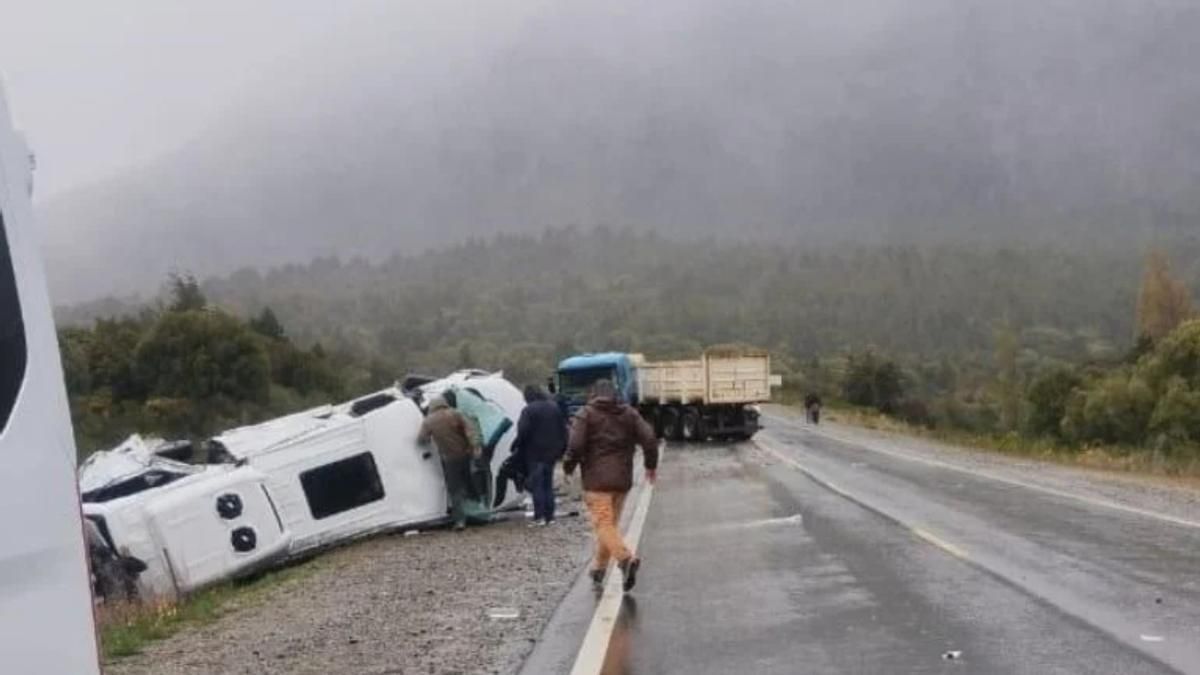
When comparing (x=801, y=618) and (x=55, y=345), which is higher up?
(x=55, y=345)

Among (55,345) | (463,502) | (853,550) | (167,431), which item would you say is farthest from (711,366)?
(55,345)

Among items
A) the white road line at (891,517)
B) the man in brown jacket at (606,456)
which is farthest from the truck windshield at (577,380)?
the man in brown jacket at (606,456)

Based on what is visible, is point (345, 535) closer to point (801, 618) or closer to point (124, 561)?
point (124, 561)

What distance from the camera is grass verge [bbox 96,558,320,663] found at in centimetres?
1212

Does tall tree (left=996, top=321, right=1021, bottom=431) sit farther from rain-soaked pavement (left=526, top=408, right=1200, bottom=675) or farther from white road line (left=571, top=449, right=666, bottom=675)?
white road line (left=571, top=449, right=666, bottom=675)

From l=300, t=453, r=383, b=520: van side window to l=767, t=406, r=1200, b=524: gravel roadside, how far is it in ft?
32.8

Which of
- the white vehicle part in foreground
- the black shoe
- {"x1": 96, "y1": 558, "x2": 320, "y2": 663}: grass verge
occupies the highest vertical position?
the white vehicle part in foreground

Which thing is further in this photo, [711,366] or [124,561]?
[711,366]

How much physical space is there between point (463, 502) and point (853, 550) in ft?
21.9

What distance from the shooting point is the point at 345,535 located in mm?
19562

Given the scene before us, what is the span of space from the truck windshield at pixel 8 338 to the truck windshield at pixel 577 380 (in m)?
41.9

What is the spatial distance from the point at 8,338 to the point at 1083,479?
27.7m

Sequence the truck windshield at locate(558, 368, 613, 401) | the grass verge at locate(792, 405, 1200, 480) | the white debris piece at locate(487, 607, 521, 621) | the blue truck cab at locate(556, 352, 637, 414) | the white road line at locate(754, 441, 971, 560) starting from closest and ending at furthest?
the white debris piece at locate(487, 607, 521, 621) → the white road line at locate(754, 441, 971, 560) → the grass verge at locate(792, 405, 1200, 480) → the truck windshield at locate(558, 368, 613, 401) → the blue truck cab at locate(556, 352, 637, 414)

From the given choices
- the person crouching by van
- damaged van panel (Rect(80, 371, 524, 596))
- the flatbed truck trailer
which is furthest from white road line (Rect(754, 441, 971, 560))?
the flatbed truck trailer
